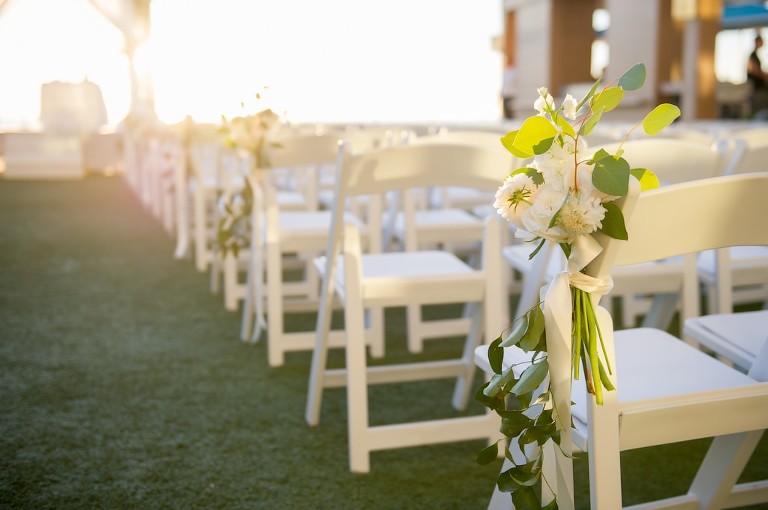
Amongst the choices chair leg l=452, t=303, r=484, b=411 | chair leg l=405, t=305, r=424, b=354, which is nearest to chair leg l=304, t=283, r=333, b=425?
chair leg l=452, t=303, r=484, b=411

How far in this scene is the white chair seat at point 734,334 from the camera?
5.28 feet

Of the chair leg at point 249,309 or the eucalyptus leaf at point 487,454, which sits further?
the chair leg at point 249,309

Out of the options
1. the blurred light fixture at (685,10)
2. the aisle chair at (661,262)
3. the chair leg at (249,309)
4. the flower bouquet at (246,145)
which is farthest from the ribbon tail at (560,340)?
the blurred light fixture at (685,10)

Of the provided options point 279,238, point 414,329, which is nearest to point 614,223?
point 279,238

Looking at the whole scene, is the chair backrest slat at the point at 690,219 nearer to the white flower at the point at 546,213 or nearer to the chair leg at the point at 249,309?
the white flower at the point at 546,213

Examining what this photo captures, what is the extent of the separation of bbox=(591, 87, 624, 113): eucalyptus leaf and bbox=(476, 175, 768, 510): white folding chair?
133 millimetres

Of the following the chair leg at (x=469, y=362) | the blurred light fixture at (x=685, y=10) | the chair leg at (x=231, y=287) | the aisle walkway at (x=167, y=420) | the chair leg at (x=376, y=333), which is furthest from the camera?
the blurred light fixture at (x=685, y=10)

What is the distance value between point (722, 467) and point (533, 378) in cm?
63

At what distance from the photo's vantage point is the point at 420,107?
548 inches

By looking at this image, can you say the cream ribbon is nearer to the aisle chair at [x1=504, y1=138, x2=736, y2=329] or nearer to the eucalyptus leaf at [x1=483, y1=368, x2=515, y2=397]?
the eucalyptus leaf at [x1=483, y1=368, x2=515, y2=397]

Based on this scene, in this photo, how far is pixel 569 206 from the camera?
111 cm

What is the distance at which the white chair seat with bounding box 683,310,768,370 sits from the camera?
5.28 feet

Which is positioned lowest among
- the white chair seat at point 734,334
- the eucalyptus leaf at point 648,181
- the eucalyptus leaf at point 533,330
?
the white chair seat at point 734,334

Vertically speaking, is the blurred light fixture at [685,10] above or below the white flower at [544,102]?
above
